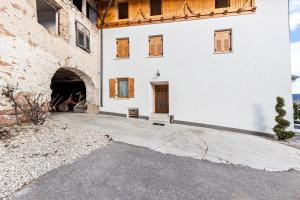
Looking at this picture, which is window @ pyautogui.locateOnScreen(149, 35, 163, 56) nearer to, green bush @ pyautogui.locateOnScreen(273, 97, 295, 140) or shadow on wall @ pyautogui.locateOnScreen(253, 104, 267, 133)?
shadow on wall @ pyautogui.locateOnScreen(253, 104, 267, 133)

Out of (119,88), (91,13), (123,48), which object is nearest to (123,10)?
(91,13)

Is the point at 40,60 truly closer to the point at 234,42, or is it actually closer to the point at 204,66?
the point at 204,66

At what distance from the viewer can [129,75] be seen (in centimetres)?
1099

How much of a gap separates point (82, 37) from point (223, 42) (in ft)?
28.0

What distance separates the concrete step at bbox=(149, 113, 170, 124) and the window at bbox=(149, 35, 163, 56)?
4.05m

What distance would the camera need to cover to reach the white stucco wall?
9.01 m

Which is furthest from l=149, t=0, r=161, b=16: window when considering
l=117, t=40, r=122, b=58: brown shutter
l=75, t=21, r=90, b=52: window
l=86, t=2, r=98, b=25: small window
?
l=75, t=21, r=90, b=52: window

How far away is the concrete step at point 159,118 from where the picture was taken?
33.0ft

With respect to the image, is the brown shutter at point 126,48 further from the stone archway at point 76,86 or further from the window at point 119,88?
the stone archway at point 76,86

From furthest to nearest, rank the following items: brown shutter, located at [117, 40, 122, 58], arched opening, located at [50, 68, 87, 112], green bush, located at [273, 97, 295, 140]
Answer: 1. arched opening, located at [50, 68, 87, 112]
2. brown shutter, located at [117, 40, 122, 58]
3. green bush, located at [273, 97, 295, 140]

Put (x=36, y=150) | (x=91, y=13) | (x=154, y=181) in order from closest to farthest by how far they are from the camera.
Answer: (x=154, y=181)
(x=36, y=150)
(x=91, y=13)

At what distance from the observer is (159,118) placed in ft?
33.7

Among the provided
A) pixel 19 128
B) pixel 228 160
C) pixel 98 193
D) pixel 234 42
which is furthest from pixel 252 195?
pixel 234 42

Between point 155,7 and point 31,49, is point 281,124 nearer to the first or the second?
point 155,7
